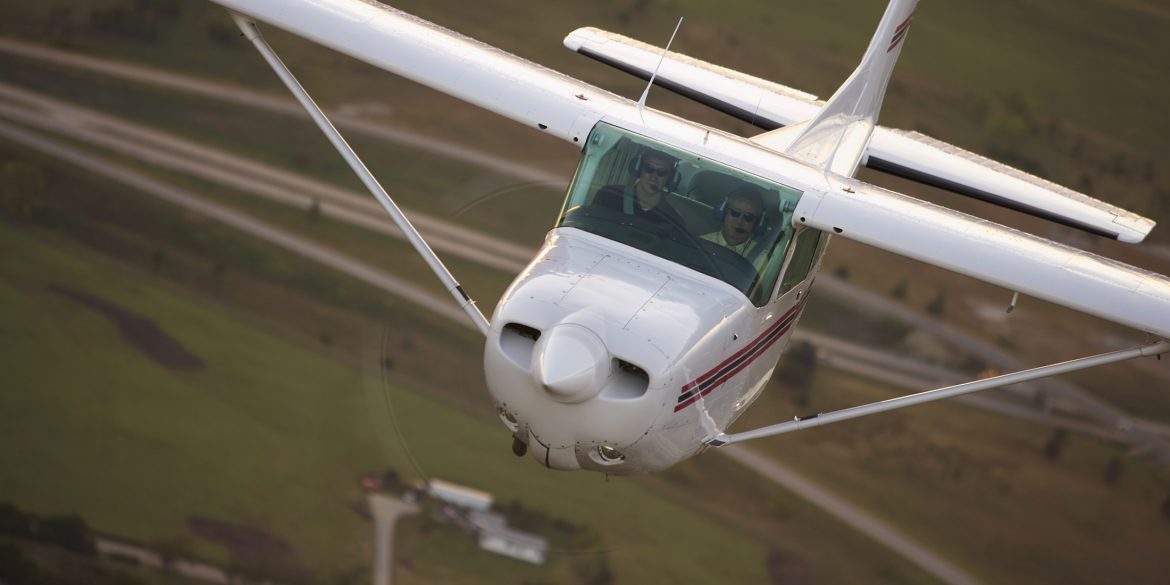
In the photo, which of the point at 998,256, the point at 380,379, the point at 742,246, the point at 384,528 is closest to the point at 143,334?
the point at 384,528

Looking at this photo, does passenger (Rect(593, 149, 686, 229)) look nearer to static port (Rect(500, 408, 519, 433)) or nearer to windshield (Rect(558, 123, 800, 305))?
windshield (Rect(558, 123, 800, 305))

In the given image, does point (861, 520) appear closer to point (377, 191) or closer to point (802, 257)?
point (802, 257)

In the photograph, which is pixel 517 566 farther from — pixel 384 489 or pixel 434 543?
pixel 384 489

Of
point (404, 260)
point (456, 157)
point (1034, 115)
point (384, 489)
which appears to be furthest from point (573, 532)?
point (1034, 115)

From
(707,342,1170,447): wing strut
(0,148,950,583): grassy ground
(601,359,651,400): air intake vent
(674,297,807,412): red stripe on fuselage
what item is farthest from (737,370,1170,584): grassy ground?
(601,359,651,400): air intake vent

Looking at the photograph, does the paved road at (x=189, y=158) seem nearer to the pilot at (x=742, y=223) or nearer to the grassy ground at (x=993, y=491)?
the grassy ground at (x=993, y=491)

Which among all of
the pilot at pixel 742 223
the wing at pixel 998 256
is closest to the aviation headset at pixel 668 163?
the pilot at pixel 742 223
